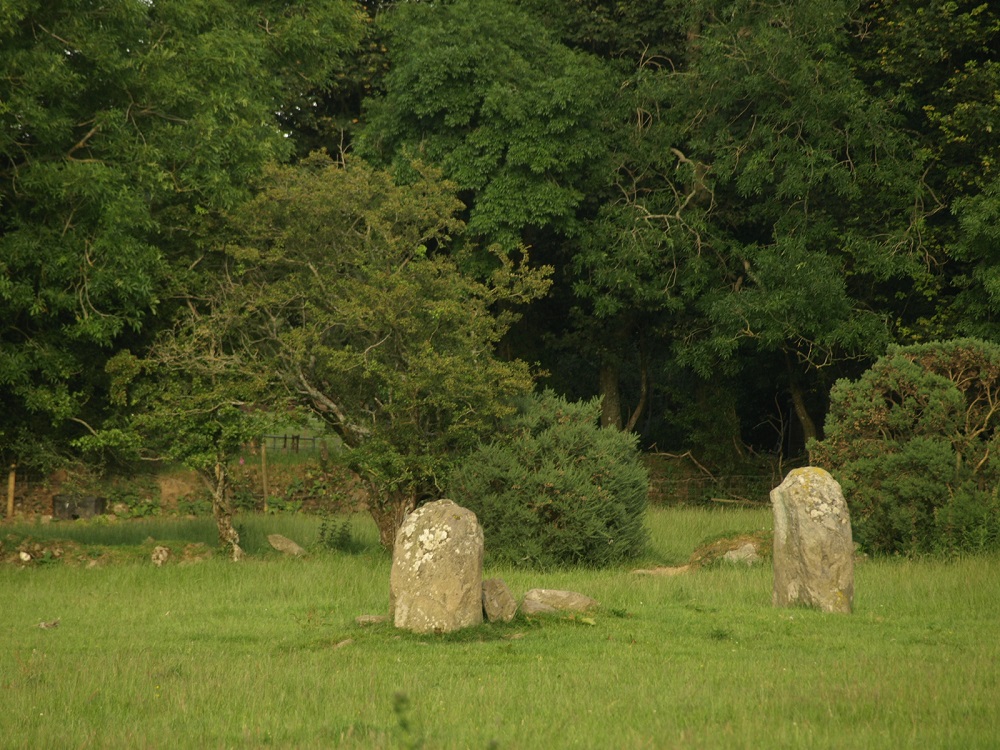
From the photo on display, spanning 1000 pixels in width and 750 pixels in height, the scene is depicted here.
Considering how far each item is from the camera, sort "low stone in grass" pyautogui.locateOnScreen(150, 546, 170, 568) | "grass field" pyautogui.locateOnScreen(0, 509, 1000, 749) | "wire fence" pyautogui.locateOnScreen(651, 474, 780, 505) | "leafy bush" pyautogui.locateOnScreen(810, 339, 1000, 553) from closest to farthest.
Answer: "grass field" pyautogui.locateOnScreen(0, 509, 1000, 749) → "leafy bush" pyautogui.locateOnScreen(810, 339, 1000, 553) → "low stone in grass" pyautogui.locateOnScreen(150, 546, 170, 568) → "wire fence" pyautogui.locateOnScreen(651, 474, 780, 505)

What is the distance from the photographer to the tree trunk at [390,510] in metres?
21.1

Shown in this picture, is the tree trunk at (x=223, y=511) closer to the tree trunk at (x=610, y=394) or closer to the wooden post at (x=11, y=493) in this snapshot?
the wooden post at (x=11, y=493)

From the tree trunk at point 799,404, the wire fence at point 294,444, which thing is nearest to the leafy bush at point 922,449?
the tree trunk at point 799,404

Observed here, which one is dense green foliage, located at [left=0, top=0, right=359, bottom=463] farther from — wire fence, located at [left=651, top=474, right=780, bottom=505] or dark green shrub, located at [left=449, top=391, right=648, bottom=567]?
wire fence, located at [left=651, top=474, right=780, bottom=505]

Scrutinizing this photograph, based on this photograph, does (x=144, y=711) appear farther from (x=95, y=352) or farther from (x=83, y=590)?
(x=95, y=352)

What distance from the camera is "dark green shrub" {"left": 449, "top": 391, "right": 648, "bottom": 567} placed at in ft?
64.0

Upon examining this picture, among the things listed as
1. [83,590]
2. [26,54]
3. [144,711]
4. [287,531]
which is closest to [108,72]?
[26,54]

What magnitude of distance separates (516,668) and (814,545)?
4.82m

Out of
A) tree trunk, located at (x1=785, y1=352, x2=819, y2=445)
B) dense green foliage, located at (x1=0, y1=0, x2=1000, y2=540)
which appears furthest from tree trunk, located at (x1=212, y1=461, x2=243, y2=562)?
tree trunk, located at (x1=785, y1=352, x2=819, y2=445)

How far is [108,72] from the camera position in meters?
20.1

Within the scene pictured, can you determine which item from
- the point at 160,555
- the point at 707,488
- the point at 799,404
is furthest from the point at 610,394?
the point at 160,555

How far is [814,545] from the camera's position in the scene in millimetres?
14477

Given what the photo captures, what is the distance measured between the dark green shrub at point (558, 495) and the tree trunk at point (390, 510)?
127 cm

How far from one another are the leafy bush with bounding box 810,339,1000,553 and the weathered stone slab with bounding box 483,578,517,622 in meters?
9.15
